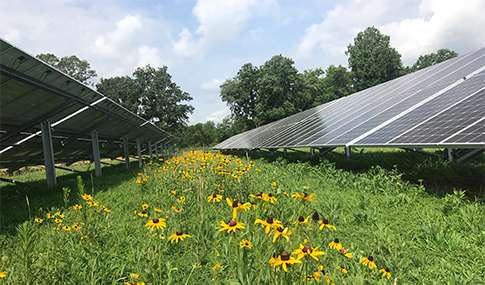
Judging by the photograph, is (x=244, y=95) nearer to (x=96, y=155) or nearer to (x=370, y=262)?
(x=96, y=155)

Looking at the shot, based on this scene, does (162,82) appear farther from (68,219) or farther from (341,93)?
(68,219)

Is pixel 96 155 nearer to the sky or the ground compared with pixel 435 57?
nearer to the ground

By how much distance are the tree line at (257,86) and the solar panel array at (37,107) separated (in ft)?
129

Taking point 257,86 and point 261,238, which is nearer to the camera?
point 261,238

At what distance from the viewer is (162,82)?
5484cm

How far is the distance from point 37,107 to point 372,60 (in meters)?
57.2

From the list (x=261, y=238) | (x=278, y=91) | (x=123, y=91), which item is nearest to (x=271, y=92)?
(x=278, y=91)

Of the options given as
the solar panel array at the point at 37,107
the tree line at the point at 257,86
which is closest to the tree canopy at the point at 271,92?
the tree line at the point at 257,86

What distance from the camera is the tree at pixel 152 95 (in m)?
53.2

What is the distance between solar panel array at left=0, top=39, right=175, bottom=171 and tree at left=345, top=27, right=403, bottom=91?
5164cm

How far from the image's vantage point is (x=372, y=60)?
51.8m

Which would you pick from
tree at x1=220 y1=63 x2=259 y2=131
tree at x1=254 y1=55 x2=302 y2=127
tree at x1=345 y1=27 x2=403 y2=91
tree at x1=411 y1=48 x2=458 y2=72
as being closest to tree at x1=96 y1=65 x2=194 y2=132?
tree at x1=220 y1=63 x2=259 y2=131

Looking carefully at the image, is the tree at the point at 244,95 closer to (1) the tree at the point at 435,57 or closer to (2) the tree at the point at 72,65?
(2) the tree at the point at 72,65

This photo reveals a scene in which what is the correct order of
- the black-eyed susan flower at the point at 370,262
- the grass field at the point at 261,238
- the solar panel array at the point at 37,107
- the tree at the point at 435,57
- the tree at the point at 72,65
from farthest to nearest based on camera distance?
the tree at the point at 435,57 < the tree at the point at 72,65 < the solar panel array at the point at 37,107 < the black-eyed susan flower at the point at 370,262 < the grass field at the point at 261,238
